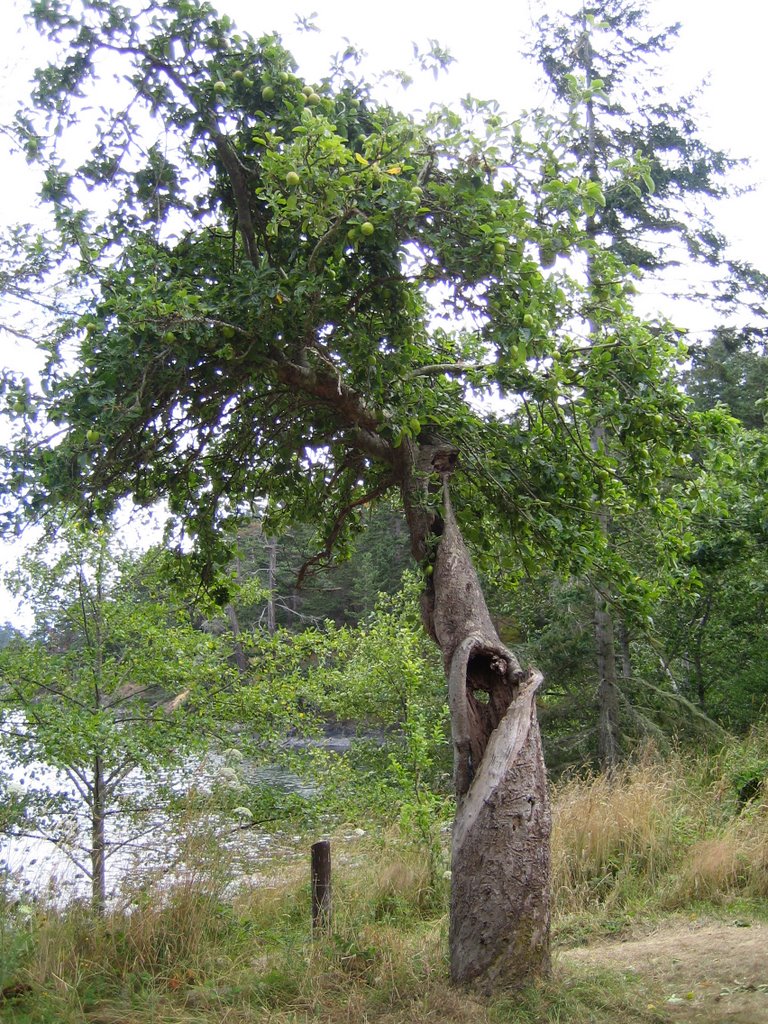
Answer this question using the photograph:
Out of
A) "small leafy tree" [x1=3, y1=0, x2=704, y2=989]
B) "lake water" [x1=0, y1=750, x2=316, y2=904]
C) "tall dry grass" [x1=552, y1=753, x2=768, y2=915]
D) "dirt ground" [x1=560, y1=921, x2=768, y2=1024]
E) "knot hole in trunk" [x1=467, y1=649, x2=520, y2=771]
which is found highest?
"small leafy tree" [x1=3, y1=0, x2=704, y2=989]

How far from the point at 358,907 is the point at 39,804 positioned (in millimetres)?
3167

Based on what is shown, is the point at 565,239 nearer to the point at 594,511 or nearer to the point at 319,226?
the point at 319,226

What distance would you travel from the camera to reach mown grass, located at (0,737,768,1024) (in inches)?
167

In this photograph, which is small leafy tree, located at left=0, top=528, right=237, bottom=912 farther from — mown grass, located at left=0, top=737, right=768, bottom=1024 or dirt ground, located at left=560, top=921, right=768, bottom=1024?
dirt ground, located at left=560, top=921, right=768, bottom=1024

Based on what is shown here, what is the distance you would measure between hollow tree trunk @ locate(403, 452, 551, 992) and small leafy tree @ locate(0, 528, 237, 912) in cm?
352

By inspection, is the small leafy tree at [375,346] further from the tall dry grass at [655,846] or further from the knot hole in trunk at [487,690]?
the tall dry grass at [655,846]

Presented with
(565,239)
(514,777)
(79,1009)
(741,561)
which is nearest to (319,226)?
(565,239)

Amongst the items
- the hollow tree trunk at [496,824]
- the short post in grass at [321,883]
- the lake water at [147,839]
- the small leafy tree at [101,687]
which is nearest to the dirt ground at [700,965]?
the hollow tree trunk at [496,824]

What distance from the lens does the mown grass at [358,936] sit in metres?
4.25

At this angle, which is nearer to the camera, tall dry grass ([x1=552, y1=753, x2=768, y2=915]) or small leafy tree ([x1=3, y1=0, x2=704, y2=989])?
small leafy tree ([x1=3, y1=0, x2=704, y2=989])

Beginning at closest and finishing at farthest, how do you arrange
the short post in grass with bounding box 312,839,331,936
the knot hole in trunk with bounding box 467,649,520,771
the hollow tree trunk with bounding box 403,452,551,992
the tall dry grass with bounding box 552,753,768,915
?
the hollow tree trunk with bounding box 403,452,551,992 < the knot hole in trunk with bounding box 467,649,520,771 < the short post in grass with bounding box 312,839,331,936 < the tall dry grass with bounding box 552,753,768,915

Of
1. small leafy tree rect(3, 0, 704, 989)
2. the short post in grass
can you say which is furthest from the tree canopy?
the short post in grass

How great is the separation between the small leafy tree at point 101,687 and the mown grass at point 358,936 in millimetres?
1632

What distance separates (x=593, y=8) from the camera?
17172 millimetres
